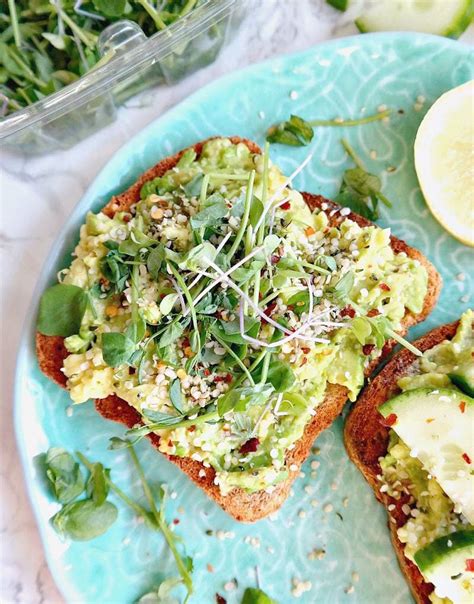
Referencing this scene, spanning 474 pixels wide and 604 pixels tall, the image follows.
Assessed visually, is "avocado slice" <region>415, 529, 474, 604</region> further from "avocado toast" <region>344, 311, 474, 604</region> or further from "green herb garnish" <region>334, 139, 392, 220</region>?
"green herb garnish" <region>334, 139, 392, 220</region>

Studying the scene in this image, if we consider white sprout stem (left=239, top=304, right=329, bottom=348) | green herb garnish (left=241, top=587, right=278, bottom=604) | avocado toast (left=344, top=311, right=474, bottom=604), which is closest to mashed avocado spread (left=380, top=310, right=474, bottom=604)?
avocado toast (left=344, top=311, right=474, bottom=604)

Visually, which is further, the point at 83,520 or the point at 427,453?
the point at 83,520

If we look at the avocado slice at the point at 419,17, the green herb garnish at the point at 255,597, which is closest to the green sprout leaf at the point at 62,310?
the green herb garnish at the point at 255,597

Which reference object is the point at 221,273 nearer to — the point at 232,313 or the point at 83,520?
the point at 232,313

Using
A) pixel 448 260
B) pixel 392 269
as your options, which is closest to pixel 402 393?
pixel 392 269

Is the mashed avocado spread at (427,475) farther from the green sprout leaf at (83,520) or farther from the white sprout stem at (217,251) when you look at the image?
the green sprout leaf at (83,520)

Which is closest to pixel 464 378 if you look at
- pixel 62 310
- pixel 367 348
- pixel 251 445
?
pixel 367 348
